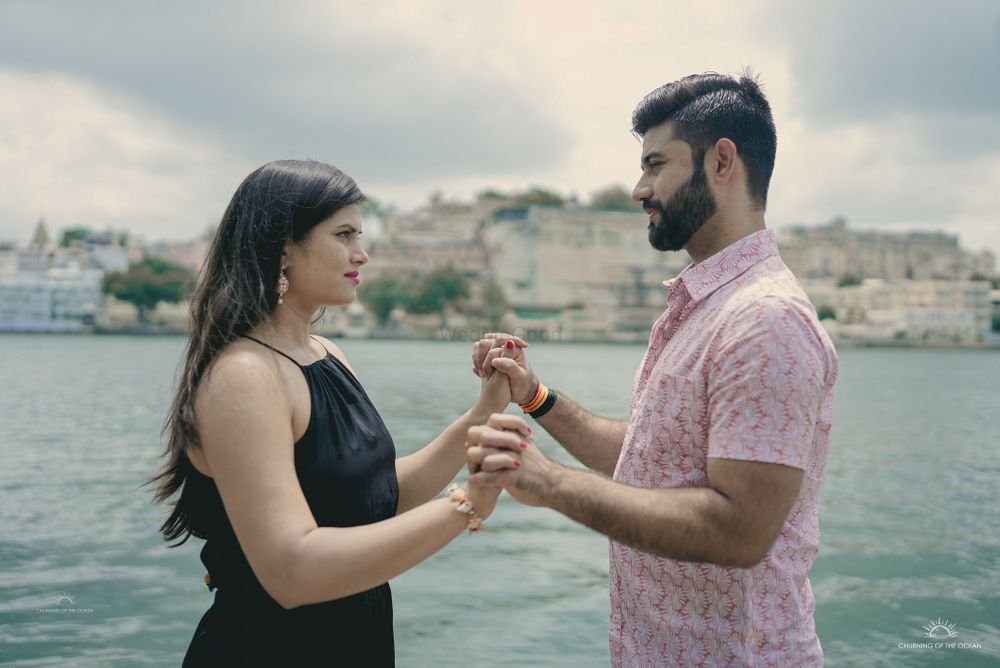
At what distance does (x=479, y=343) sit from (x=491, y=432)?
2.05ft

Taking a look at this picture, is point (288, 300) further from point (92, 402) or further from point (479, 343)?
point (92, 402)

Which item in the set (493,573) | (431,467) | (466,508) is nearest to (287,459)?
(466,508)

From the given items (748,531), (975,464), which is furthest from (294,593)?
(975,464)

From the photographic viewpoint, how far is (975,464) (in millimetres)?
13680

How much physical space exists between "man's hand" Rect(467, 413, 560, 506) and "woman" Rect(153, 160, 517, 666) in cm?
4

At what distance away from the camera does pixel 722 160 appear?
1633 mm

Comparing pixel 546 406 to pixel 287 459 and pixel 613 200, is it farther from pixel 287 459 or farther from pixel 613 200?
pixel 613 200

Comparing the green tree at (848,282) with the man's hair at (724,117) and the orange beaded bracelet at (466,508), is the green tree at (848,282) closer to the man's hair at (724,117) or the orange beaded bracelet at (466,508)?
the man's hair at (724,117)

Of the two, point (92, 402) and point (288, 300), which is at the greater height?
point (288, 300)

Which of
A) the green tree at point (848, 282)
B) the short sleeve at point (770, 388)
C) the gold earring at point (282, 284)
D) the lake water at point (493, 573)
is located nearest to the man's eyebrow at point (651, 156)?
the short sleeve at point (770, 388)

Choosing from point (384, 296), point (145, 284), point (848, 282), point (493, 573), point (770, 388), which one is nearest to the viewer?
point (770, 388)

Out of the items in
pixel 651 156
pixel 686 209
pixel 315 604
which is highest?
pixel 651 156

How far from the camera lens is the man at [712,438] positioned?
1.38m

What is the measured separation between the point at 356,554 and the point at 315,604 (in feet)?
0.79
